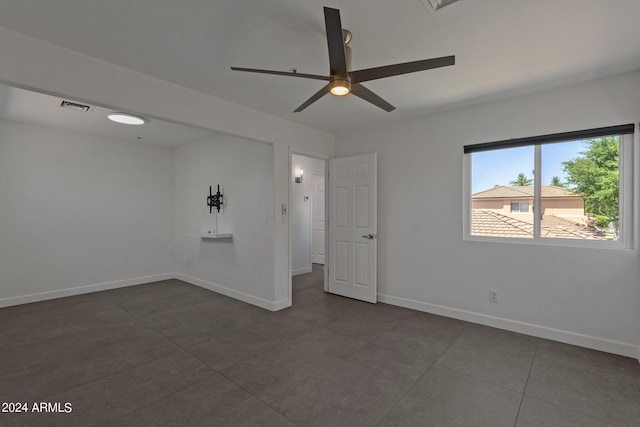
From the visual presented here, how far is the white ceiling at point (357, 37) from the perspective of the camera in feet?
5.90

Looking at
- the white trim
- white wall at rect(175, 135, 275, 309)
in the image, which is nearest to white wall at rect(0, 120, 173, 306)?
white wall at rect(175, 135, 275, 309)

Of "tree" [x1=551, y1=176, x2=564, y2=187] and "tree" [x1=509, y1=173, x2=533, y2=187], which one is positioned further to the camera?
"tree" [x1=509, y1=173, x2=533, y2=187]

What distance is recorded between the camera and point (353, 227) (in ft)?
14.1

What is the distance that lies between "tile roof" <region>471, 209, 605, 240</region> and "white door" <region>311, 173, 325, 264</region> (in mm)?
4202

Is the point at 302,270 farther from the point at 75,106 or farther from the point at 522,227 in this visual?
the point at 75,106

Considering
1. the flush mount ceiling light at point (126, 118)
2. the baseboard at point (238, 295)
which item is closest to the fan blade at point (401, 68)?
the baseboard at point (238, 295)

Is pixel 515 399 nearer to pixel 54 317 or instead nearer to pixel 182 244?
pixel 54 317

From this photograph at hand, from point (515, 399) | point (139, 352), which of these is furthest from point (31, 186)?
point (515, 399)

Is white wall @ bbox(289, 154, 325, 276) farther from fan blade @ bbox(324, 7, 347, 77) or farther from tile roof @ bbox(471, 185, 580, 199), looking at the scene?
fan blade @ bbox(324, 7, 347, 77)

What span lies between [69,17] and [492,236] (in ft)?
13.8

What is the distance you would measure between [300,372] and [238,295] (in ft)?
7.38

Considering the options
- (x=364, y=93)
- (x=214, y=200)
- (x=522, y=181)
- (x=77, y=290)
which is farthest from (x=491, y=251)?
(x=77, y=290)

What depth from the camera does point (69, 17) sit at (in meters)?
1.90

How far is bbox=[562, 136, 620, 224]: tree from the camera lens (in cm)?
274
